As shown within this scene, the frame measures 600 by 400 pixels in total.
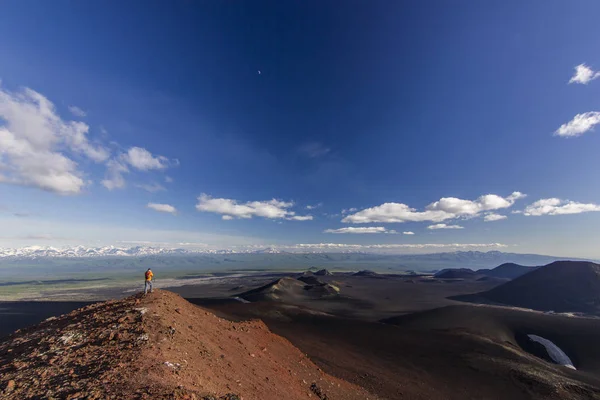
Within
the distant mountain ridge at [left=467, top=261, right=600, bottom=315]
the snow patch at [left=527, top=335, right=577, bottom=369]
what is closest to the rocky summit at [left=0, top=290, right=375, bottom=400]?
the snow patch at [left=527, top=335, right=577, bottom=369]

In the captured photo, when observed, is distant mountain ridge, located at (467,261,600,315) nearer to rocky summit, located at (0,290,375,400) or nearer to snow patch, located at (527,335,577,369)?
snow patch, located at (527,335,577,369)

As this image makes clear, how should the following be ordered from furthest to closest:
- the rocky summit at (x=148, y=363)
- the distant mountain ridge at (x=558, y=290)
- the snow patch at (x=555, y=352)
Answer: the distant mountain ridge at (x=558, y=290)
the snow patch at (x=555, y=352)
the rocky summit at (x=148, y=363)

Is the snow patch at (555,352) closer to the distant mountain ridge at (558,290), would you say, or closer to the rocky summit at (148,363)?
the rocky summit at (148,363)

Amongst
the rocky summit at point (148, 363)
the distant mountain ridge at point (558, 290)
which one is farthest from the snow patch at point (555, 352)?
the distant mountain ridge at point (558, 290)

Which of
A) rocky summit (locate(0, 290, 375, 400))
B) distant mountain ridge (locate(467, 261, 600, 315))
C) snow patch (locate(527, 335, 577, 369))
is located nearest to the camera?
rocky summit (locate(0, 290, 375, 400))

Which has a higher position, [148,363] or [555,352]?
[148,363]

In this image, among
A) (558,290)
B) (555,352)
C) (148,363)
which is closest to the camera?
(148,363)

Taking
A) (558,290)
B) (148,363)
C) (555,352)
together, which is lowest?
(555,352)

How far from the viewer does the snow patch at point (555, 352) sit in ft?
131

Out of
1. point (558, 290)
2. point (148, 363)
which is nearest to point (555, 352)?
point (148, 363)

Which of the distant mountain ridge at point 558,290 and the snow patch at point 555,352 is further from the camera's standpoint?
the distant mountain ridge at point 558,290

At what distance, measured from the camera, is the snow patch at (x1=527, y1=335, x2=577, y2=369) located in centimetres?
4003

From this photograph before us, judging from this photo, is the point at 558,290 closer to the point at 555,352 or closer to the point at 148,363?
the point at 555,352

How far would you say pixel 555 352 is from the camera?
1677 inches
